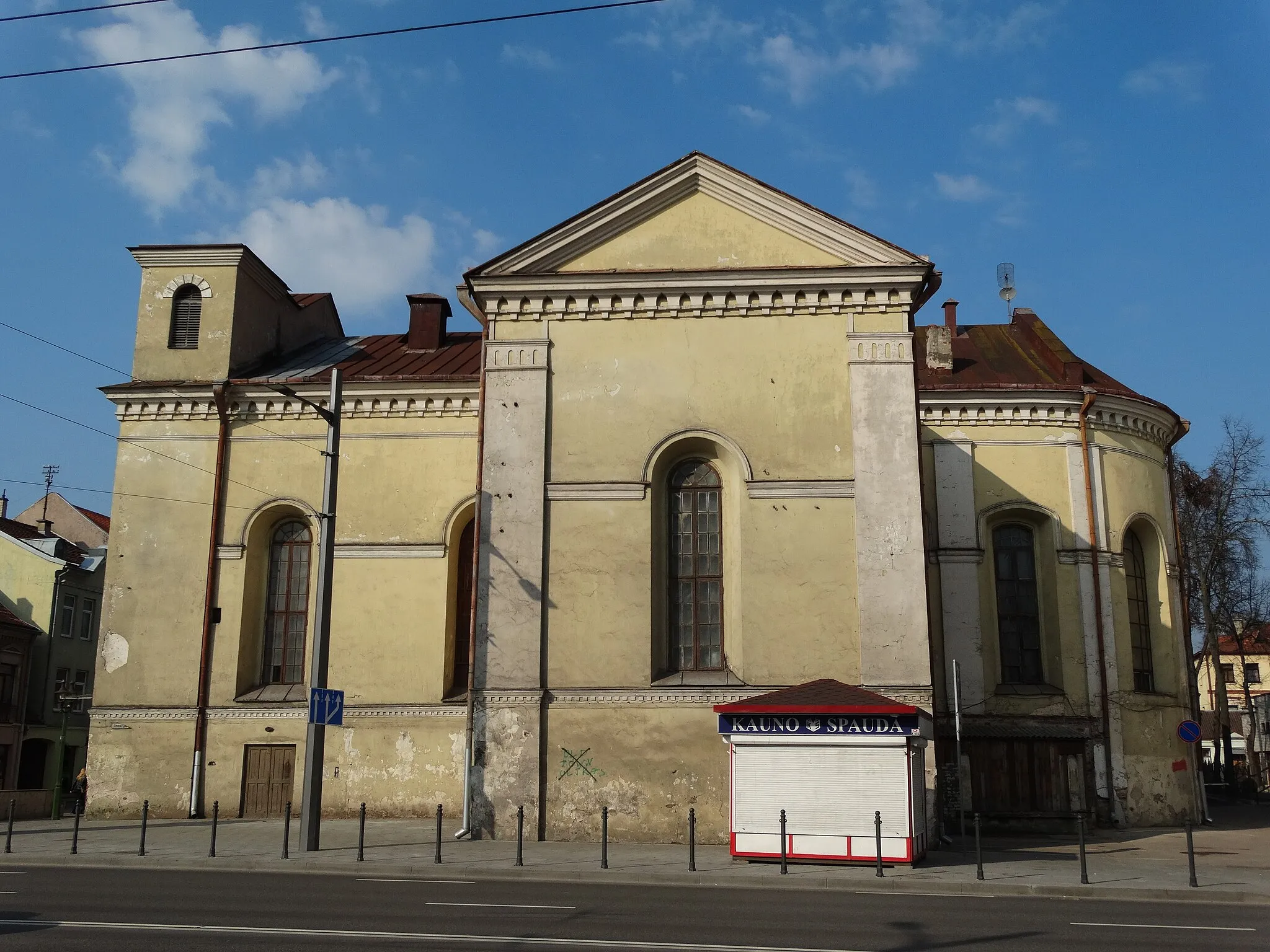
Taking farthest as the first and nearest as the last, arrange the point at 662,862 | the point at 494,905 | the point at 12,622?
the point at 12,622
the point at 662,862
the point at 494,905

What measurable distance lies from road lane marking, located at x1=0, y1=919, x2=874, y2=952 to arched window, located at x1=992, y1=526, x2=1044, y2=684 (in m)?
18.1

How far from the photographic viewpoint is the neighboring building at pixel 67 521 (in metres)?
53.8

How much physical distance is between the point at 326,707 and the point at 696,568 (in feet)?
23.6

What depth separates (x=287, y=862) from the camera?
16.5 m

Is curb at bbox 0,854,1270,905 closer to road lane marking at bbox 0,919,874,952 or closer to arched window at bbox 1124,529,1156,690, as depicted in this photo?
road lane marking at bbox 0,919,874,952

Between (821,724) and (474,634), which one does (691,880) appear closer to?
(821,724)

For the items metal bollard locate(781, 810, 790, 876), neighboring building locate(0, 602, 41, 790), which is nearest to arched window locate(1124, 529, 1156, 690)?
metal bollard locate(781, 810, 790, 876)

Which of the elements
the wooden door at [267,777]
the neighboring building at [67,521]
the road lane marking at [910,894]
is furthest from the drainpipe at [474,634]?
the neighboring building at [67,521]

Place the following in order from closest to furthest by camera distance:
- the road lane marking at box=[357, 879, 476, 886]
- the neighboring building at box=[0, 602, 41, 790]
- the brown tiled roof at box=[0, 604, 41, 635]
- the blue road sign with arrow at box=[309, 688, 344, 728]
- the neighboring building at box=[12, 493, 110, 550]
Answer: the road lane marking at box=[357, 879, 476, 886] → the blue road sign with arrow at box=[309, 688, 344, 728] → the neighboring building at box=[0, 602, 41, 790] → the brown tiled roof at box=[0, 604, 41, 635] → the neighboring building at box=[12, 493, 110, 550]

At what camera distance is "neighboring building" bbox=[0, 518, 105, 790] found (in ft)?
137

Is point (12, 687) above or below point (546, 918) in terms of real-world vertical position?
above

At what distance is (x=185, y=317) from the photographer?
27.6 meters

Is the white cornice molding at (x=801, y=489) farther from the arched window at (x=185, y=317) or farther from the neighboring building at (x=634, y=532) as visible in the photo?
the arched window at (x=185, y=317)

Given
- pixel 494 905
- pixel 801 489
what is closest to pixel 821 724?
pixel 801 489
